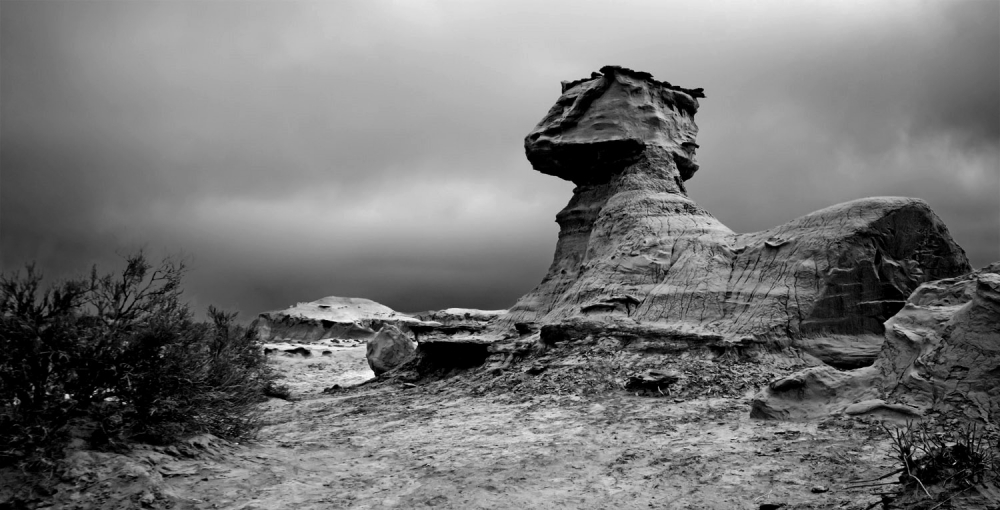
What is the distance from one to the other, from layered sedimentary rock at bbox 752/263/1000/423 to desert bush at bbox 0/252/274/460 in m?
8.38

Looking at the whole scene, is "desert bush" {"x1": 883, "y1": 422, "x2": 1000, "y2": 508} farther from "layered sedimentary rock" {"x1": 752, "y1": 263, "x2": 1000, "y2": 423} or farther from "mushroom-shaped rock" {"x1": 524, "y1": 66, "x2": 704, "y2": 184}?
"mushroom-shaped rock" {"x1": 524, "y1": 66, "x2": 704, "y2": 184}

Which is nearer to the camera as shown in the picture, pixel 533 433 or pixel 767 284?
pixel 533 433

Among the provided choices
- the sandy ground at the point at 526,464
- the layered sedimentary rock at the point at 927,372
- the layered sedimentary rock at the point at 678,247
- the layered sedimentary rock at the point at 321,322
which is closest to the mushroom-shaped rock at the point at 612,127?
the layered sedimentary rock at the point at 678,247

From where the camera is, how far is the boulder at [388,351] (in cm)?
2041

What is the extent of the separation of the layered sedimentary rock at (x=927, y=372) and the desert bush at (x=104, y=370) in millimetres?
8384

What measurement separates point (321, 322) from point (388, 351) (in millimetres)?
25827

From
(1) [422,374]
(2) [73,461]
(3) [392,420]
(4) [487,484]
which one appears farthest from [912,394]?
(1) [422,374]

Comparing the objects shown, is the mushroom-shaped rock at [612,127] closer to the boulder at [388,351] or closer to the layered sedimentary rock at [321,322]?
the boulder at [388,351]

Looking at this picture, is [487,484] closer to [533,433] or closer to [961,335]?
[533,433]

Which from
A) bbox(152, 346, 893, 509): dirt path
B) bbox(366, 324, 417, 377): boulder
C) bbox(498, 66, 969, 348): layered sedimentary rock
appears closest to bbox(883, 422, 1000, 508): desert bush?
bbox(152, 346, 893, 509): dirt path

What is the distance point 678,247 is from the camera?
15.9 metres

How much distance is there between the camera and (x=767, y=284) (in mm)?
13742

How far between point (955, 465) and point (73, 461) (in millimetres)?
8482

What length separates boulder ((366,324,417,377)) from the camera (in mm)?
20406
